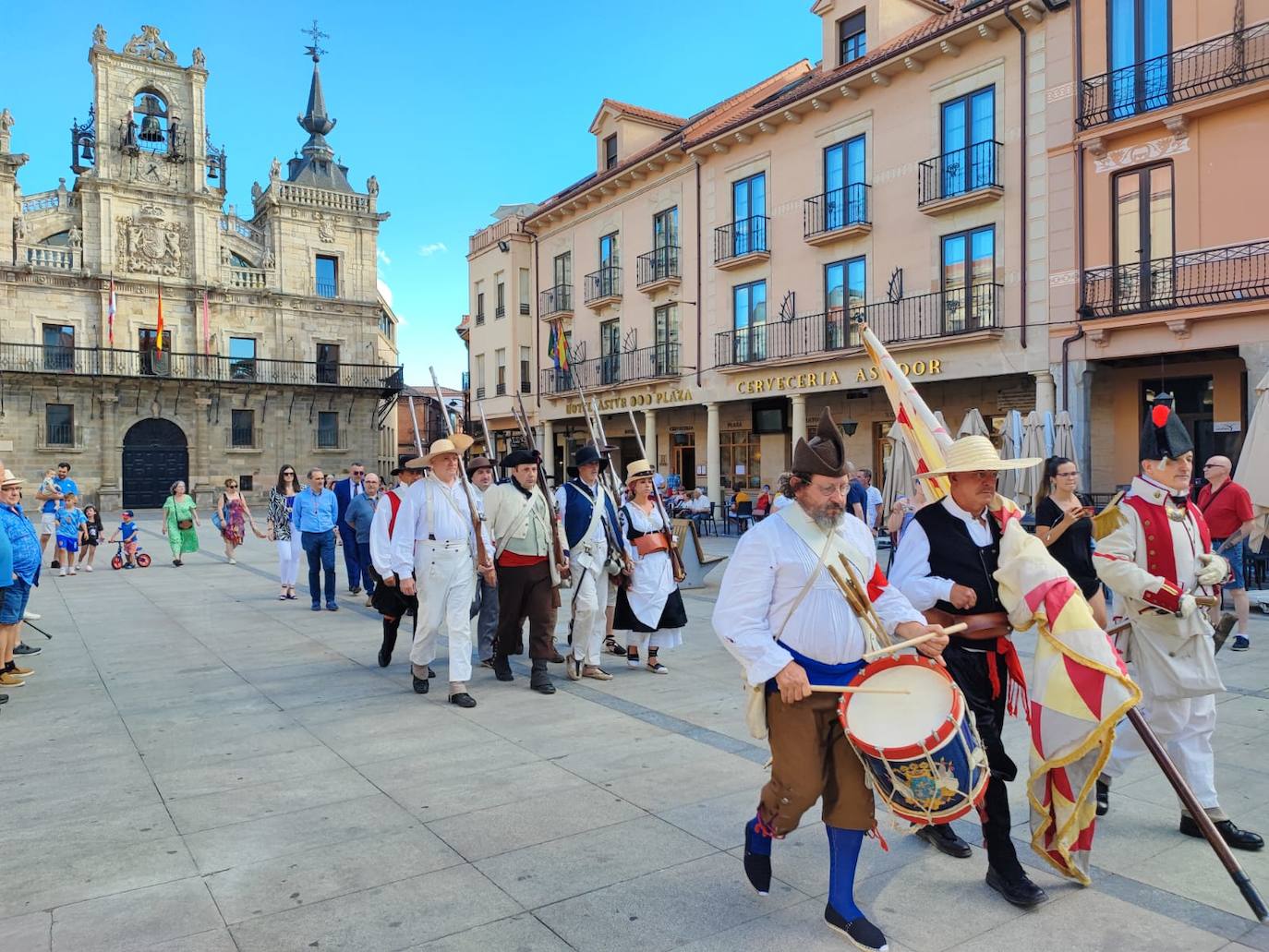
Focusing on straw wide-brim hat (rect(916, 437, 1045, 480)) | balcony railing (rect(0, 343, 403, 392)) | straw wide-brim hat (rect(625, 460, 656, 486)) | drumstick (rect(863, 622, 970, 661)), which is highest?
balcony railing (rect(0, 343, 403, 392))

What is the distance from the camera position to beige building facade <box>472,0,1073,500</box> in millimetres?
18172

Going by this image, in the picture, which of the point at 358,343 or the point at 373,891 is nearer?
the point at 373,891

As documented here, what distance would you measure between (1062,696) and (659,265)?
81.6 feet

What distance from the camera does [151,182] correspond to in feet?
130

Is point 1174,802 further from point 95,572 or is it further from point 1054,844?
point 95,572

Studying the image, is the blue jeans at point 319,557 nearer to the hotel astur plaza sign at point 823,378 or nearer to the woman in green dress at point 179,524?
the woman in green dress at point 179,524

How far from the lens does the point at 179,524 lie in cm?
1683

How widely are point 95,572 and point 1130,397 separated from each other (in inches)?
765

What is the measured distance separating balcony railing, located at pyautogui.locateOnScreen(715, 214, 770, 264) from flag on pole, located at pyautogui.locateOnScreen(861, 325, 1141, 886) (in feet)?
68.8

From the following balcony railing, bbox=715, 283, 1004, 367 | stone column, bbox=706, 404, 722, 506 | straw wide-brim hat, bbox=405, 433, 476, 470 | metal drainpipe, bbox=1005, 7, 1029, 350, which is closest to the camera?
straw wide-brim hat, bbox=405, 433, 476, 470

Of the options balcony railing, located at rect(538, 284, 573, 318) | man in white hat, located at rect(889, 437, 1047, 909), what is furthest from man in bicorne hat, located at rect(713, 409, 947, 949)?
balcony railing, located at rect(538, 284, 573, 318)

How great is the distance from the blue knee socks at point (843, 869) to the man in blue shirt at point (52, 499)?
47.8 ft

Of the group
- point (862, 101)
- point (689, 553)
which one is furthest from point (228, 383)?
point (689, 553)

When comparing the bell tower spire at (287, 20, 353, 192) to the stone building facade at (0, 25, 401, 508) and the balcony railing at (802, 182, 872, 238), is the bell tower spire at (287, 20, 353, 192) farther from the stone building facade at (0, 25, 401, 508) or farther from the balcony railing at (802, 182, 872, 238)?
the balcony railing at (802, 182, 872, 238)
